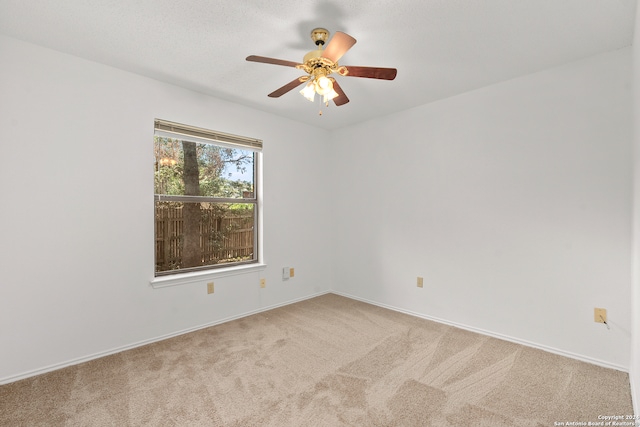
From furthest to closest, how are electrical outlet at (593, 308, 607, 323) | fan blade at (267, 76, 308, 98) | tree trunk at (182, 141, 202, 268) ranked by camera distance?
tree trunk at (182, 141, 202, 268)
electrical outlet at (593, 308, 607, 323)
fan blade at (267, 76, 308, 98)

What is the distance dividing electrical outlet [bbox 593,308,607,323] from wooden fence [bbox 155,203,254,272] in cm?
322

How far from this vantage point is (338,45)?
5.54ft

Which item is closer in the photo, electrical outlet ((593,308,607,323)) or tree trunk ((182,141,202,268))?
electrical outlet ((593,308,607,323))

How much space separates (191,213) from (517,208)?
3.12 meters

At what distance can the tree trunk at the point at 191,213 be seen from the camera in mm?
3068

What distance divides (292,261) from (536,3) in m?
3.24

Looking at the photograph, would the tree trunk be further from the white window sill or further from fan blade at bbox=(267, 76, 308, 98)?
fan blade at bbox=(267, 76, 308, 98)

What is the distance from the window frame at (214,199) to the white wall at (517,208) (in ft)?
4.65

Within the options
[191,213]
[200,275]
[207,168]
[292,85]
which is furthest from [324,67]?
[200,275]

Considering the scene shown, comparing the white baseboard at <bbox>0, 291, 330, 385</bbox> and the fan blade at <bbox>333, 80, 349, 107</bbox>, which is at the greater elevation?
the fan blade at <bbox>333, 80, 349, 107</bbox>

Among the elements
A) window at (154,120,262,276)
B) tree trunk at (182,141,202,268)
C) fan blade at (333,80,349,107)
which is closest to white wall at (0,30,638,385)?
window at (154,120,262,276)

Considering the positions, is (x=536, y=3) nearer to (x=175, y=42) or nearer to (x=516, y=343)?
(x=175, y=42)

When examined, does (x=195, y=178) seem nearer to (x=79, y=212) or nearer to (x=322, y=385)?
(x=79, y=212)

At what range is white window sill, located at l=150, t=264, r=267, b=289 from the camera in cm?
278
